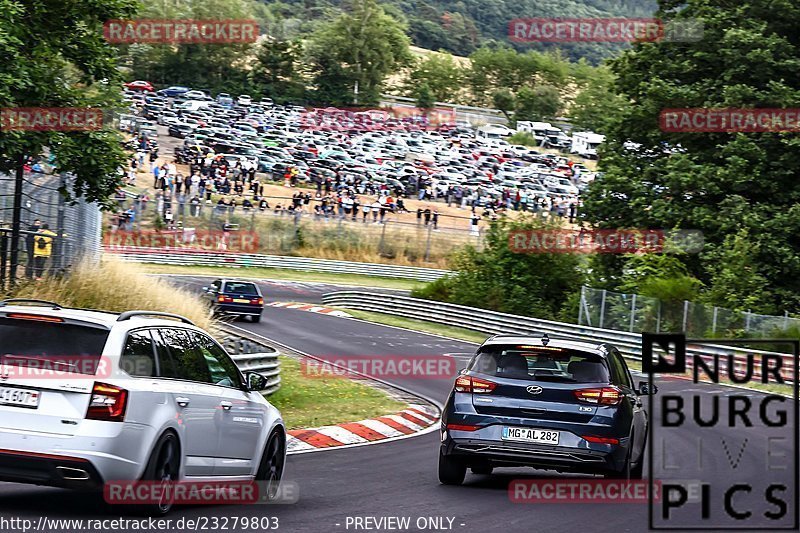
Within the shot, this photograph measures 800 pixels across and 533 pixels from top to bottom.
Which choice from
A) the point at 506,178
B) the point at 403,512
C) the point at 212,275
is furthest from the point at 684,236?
the point at 506,178

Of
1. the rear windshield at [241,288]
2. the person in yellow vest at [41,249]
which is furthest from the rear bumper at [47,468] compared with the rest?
the rear windshield at [241,288]

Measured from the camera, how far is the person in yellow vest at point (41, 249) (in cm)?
2039

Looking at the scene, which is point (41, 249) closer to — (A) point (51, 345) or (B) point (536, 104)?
(A) point (51, 345)

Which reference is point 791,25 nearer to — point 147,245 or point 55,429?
point 147,245

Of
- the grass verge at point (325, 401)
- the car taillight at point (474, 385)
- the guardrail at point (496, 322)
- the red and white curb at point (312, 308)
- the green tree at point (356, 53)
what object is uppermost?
the green tree at point (356, 53)

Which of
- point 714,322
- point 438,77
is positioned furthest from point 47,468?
point 438,77

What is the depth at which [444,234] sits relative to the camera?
68.0m

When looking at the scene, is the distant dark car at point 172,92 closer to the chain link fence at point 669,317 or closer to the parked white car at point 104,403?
the chain link fence at point 669,317

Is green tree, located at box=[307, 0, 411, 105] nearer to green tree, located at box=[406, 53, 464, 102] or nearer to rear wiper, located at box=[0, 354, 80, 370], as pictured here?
green tree, located at box=[406, 53, 464, 102]

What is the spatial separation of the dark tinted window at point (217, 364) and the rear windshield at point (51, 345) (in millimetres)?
1304

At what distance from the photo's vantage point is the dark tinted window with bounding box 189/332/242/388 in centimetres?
1000

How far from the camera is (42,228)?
21438 millimetres

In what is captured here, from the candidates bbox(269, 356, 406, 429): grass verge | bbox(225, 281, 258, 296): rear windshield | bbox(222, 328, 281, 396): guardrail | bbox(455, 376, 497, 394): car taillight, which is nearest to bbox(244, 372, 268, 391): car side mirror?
bbox(455, 376, 497, 394): car taillight

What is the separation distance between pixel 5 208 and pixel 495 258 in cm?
2577
